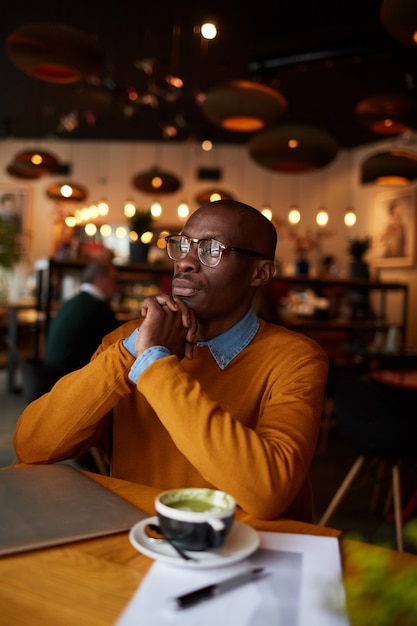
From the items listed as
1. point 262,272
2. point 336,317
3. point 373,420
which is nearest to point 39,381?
point 373,420

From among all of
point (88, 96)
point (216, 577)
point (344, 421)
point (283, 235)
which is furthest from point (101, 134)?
point (216, 577)

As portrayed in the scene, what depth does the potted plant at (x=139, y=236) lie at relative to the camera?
5.46 m

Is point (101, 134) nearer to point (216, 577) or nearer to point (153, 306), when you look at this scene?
point (153, 306)

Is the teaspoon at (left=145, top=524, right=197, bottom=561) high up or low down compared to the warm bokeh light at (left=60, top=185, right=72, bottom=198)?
down

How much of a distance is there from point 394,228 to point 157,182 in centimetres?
477

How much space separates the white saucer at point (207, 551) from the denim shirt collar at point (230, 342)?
601 mm

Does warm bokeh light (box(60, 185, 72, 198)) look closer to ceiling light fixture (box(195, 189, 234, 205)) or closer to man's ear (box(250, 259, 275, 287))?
ceiling light fixture (box(195, 189, 234, 205))

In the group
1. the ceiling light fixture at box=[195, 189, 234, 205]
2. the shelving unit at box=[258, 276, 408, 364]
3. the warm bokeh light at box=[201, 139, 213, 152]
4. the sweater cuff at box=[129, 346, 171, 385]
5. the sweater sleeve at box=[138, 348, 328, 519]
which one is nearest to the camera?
the sweater sleeve at box=[138, 348, 328, 519]

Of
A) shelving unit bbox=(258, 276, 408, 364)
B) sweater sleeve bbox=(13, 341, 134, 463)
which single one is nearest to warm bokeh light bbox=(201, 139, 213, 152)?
shelving unit bbox=(258, 276, 408, 364)

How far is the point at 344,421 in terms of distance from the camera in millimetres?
3256

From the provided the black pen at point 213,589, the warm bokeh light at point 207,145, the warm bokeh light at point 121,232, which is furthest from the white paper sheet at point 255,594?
the warm bokeh light at point 121,232

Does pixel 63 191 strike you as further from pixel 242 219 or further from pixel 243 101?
pixel 242 219

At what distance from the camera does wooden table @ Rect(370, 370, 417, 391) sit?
3520mm

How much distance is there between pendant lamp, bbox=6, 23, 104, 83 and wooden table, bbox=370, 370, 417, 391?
240cm
